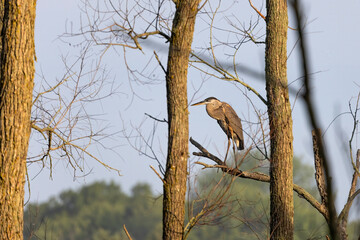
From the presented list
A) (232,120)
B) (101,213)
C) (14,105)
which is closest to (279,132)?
(232,120)

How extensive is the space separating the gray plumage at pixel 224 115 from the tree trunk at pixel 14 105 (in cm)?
300

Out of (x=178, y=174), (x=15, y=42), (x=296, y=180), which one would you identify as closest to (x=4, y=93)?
(x=15, y=42)

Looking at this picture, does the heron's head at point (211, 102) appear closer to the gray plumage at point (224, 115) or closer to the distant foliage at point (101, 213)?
the gray plumage at point (224, 115)

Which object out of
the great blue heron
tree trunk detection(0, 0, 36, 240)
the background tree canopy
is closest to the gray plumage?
the great blue heron

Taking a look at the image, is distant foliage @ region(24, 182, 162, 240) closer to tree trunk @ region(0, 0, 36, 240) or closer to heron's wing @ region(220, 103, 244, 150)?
heron's wing @ region(220, 103, 244, 150)

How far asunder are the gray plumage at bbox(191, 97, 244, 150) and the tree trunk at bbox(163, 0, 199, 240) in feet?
7.92

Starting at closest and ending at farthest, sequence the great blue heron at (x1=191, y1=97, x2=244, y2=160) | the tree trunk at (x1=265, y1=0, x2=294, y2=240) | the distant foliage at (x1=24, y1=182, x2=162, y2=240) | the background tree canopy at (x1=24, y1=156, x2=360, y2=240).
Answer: the tree trunk at (x1=265, y1=0, x2=294, y2=240) < the great blue heron at (x1=191, y1=97, x2=244, y2=160) < the background tree canopy at (x1=24, y1=156, x2=360, y2=240) < the distant foliage at (x1=24, y1=182, x2=162, y2=240)

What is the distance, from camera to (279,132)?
6.82 metres

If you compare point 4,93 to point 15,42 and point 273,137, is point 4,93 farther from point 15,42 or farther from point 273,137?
point 273,137

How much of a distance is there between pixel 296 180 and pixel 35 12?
2439 inches

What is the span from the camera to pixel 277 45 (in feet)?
23.0

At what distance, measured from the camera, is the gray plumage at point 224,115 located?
8.12 m

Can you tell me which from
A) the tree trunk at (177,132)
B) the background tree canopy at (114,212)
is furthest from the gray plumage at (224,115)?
the background tree canopy at (114,212)

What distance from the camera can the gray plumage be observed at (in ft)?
26.6
